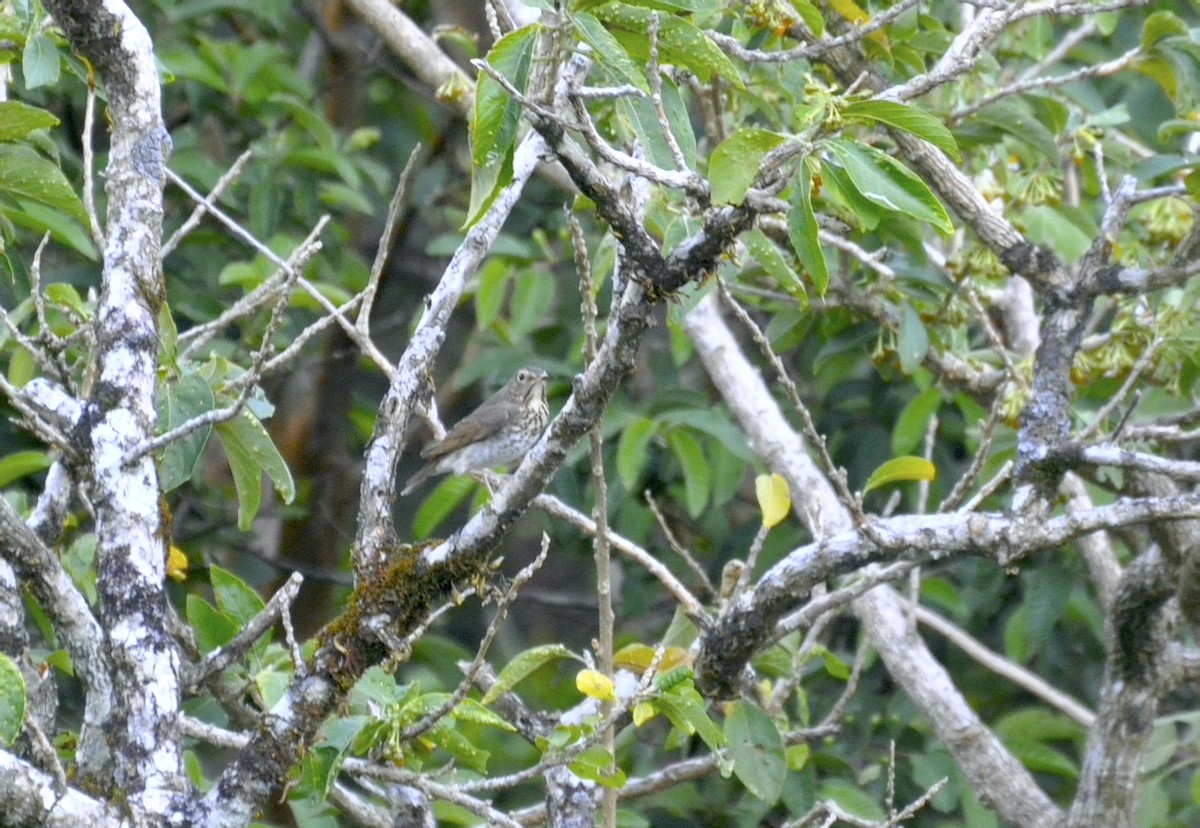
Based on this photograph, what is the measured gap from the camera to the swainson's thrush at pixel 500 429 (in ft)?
20.1

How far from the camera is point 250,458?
322cm

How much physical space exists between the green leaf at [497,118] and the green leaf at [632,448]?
9.38ft

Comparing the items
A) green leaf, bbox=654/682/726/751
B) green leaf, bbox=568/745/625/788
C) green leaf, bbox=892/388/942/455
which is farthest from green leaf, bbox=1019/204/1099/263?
green leaf, bbox=568/745/625/788

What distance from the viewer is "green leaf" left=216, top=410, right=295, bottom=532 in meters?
3.16

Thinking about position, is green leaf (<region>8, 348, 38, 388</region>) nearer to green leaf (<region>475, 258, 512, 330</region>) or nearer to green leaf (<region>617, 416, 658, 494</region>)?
green leaf (<region>475, 258, 512, 330</region>)

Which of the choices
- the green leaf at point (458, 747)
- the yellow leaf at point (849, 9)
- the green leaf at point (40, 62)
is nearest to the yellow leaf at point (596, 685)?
the green leaf at point (458, 747)

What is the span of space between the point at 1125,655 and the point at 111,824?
2701mm

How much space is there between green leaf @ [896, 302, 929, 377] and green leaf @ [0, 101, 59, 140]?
2469 millimetres

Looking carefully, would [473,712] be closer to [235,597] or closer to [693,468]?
[235,597]

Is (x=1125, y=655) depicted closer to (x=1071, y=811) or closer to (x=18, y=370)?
(x=1071, y=811)

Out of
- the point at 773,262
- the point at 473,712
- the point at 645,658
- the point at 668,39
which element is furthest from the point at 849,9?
the point at 473,712

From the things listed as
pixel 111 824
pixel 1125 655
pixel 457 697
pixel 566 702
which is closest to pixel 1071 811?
pixel 1125 655

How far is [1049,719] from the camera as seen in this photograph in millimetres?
5652

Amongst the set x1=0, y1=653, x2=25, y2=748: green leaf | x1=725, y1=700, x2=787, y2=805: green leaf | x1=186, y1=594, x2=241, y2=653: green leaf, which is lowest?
x1=725, y1=700, x2=787, y2=805: green leaf
